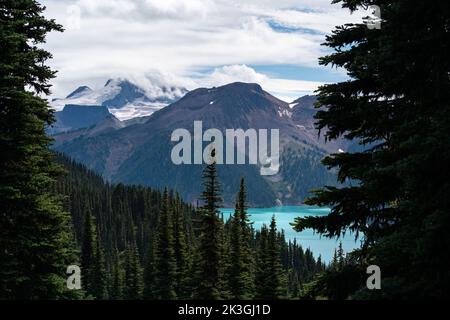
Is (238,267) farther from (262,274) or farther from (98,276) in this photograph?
(98,276)

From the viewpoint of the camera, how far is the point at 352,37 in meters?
14.7

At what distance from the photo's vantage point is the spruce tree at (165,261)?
195ft

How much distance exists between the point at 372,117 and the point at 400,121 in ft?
3.06

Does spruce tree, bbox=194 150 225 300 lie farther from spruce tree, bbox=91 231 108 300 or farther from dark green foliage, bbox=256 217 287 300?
spruce tree, bbox=91 231 108 300

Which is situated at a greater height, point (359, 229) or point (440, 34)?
point (440, 34)

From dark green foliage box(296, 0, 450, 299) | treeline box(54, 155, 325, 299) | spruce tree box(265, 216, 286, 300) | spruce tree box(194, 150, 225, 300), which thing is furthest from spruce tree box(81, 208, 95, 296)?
dark green foliage box(296, 0, 450, 299)

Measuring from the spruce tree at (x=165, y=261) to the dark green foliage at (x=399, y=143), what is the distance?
47.0 m

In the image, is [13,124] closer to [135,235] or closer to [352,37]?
[352,37]

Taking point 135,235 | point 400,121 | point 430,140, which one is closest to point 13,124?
point 400,121

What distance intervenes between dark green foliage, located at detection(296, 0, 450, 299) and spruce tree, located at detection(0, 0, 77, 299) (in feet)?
37.6

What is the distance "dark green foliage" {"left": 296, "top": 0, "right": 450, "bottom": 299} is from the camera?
32.8 ft

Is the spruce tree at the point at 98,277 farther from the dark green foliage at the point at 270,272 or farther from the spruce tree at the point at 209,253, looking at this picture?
the spruce tree at the point at 209,253

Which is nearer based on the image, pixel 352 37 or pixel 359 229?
pixel 359 229

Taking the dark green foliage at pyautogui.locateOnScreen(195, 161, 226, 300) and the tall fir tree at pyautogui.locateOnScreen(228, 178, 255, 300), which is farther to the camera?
the tall fir tree at pyautogui.locateOnScreen(228, 178, 255, 300)
